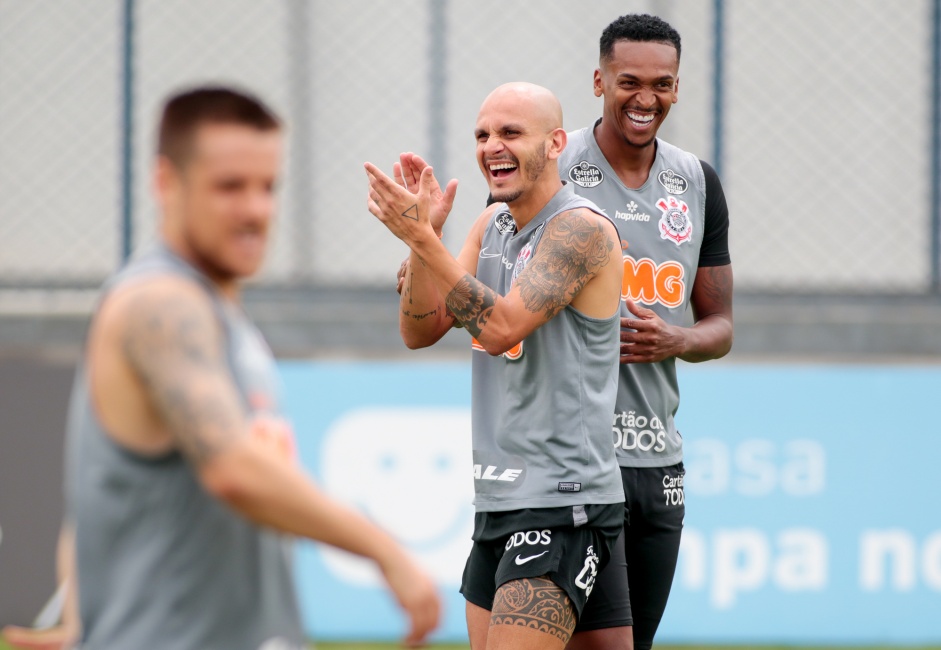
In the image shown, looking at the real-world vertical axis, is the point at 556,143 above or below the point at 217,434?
above

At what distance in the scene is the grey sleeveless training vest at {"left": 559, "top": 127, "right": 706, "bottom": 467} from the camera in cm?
433

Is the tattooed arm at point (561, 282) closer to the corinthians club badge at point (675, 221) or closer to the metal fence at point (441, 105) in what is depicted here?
the corinthians club badge at point (675, 221)

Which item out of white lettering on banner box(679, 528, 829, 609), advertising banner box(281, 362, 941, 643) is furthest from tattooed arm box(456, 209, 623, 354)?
white lettering on banner box(679, 528, 829, 609)

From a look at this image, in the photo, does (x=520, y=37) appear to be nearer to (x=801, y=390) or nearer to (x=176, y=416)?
(x=801, y=390)

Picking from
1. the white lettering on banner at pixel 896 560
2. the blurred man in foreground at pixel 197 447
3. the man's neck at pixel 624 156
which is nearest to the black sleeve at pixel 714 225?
the man's neck at pixel 624 156

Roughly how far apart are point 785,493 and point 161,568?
547 centimetres

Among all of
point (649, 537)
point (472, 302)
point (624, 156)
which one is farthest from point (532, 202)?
point (649, 537)

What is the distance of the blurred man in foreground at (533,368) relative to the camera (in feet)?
12.3

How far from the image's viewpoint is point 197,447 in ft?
7.05

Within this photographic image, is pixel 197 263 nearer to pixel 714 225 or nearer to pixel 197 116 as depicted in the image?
pixel 197 116

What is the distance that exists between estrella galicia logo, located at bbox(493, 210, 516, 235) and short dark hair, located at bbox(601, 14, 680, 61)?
28.5 inches

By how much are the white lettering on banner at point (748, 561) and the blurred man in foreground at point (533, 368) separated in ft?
11.1

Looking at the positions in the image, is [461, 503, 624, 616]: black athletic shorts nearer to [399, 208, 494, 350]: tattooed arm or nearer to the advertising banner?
[399, 208, 494, 350]: tattooed arm

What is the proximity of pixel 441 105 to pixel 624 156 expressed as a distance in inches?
169
